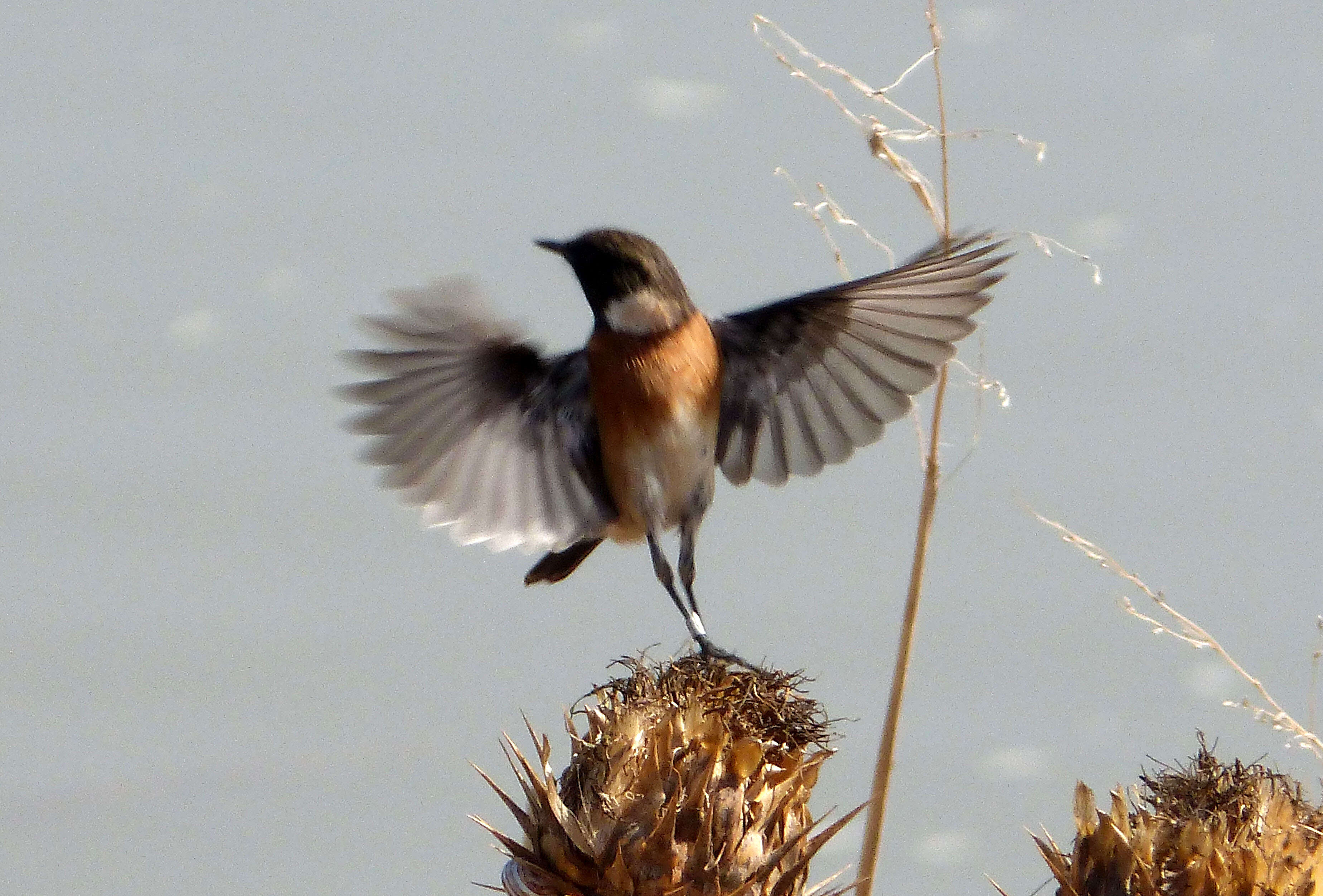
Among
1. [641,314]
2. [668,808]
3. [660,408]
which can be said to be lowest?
[668,808]

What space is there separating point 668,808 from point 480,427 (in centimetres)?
109

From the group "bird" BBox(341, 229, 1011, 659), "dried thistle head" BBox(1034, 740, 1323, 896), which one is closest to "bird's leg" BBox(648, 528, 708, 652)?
"bird" BBox(341, 229, 1011, 659)

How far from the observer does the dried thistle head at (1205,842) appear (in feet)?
5.90

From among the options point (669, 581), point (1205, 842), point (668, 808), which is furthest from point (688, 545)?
point (1205, 842)

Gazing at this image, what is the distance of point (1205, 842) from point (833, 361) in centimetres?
114

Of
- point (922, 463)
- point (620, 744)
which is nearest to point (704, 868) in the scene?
point (620, 744)

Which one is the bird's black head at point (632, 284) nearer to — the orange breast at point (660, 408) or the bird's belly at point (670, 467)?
the orange breast at point (660, 408)

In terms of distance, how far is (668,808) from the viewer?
1.92 metres

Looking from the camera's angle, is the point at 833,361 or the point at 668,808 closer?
the point at 668,808

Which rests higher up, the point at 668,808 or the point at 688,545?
the point at 688,545

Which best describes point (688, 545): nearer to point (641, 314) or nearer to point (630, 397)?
point (630, 397)

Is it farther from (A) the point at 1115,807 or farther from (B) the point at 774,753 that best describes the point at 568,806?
(A) the point at 1115,807

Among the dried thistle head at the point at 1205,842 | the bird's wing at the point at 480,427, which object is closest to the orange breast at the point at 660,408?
the bird's wing at the point at 480,427

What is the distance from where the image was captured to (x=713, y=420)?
273 cm
